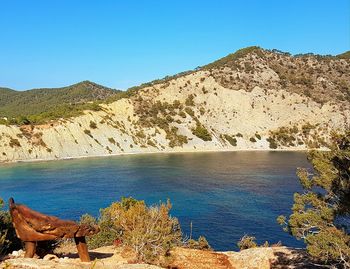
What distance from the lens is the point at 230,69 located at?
145750mm

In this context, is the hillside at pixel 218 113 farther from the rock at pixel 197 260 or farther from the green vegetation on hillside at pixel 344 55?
the rock at pixel 197 260

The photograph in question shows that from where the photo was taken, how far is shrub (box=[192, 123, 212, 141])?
119256mm

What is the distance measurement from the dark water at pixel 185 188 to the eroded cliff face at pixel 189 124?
1143 centimetres

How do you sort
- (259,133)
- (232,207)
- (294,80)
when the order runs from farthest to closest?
(294,80) → (259,133) → (232,207)

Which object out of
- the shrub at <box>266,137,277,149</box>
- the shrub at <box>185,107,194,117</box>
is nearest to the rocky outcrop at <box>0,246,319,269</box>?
the shrub at <box>266,137,277,149</box>

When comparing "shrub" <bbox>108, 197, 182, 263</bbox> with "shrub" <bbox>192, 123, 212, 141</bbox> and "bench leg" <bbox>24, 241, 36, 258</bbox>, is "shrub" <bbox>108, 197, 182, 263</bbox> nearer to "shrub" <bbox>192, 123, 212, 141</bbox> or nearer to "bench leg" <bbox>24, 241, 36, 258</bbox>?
"bench leg" <bbox>24, 241, 36, 258</bbox>

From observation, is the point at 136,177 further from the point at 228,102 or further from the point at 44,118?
the point at 228,102

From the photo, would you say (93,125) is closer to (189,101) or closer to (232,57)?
(189,101)

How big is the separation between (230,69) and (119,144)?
60.1 metres

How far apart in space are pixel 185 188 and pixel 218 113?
249ft

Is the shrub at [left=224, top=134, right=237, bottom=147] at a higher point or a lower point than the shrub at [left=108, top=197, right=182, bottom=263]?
higher

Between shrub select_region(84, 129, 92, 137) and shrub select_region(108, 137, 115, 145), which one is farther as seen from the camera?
shrub select_region(108, 137, 115, 145)

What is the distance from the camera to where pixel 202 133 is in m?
120

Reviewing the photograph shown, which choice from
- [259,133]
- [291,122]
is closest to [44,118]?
[259,133]
